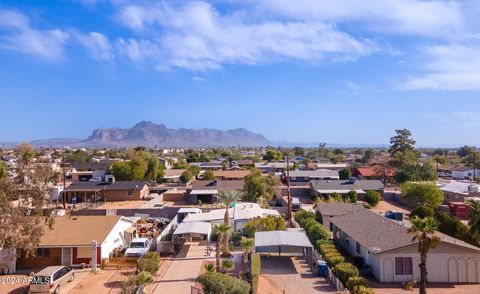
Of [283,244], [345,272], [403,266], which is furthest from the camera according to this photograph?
[283,244]

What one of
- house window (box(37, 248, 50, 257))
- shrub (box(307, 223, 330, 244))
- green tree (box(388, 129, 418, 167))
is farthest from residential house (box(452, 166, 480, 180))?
house window (box(37, 248, 50, 257))

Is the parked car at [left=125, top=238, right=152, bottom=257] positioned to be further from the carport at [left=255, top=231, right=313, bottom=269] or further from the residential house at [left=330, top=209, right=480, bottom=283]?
the residential house at [left=330, top=209, right=480, bottom=283]

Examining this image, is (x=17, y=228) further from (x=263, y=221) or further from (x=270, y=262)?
(x=263, y=221)

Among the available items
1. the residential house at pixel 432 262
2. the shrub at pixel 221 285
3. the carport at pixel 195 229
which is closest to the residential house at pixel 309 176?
the carport at pixel 195 229

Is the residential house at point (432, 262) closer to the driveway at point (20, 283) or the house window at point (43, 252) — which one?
the driveway at point (20, 283)

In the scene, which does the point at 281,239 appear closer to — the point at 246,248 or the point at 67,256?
the point at 246,248

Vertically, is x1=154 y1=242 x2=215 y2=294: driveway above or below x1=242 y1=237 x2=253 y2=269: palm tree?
below

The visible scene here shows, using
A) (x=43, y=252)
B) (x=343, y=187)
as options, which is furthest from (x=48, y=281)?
(x=343, y=187)
